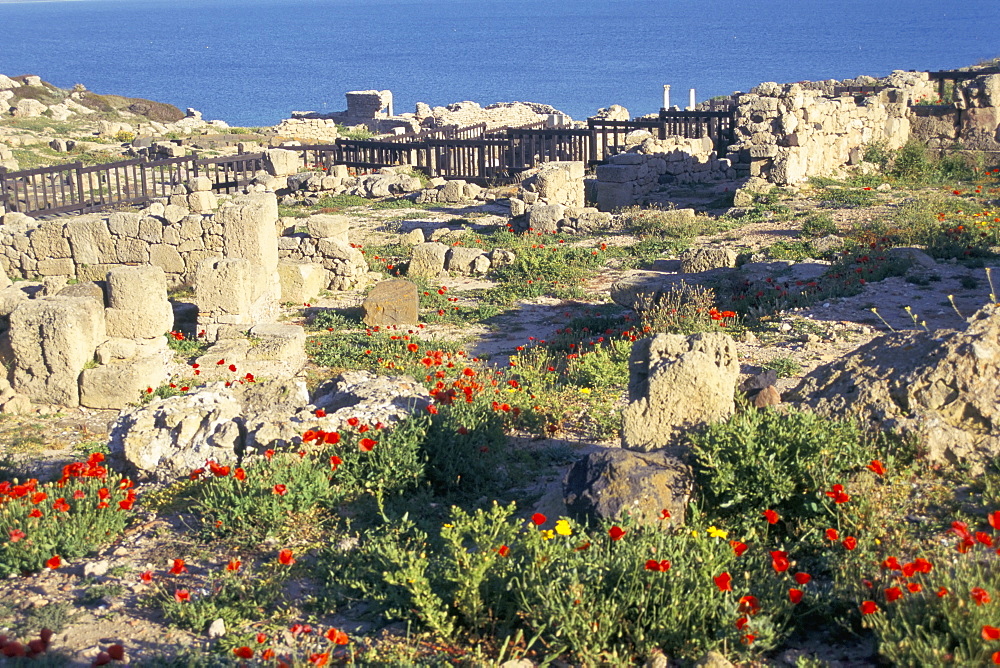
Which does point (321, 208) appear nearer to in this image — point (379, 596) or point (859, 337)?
point (859, 337)

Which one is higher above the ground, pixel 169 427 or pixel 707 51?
pixel 707 51

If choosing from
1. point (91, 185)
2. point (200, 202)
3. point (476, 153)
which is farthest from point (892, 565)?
point (476, 153)

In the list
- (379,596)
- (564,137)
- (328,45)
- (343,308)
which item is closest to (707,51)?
(328,45)

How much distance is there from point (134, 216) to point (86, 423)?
5.04 metres

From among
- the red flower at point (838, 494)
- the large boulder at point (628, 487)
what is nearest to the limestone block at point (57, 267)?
the large boulder at point (628, 487)

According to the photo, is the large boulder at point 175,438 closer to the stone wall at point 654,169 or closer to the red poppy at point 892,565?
the red poppy at point 892,565

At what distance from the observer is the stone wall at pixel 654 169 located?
20.0 m

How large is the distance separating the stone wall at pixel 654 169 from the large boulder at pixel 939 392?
14.4 meters

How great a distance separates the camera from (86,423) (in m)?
9.07

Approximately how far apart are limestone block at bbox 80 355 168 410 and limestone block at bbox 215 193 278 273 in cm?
325

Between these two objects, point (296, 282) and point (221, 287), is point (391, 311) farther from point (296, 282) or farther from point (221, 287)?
point (296, 282)

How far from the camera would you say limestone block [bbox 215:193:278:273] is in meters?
12.6

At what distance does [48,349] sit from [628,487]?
6.85m

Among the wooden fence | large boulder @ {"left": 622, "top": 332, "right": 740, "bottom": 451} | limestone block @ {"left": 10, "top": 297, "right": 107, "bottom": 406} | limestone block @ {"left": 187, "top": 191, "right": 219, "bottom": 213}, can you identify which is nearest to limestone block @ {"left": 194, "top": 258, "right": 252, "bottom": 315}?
limestone block @ {"left": 10, "top": 297, "right": 107, "bottom": 406}
